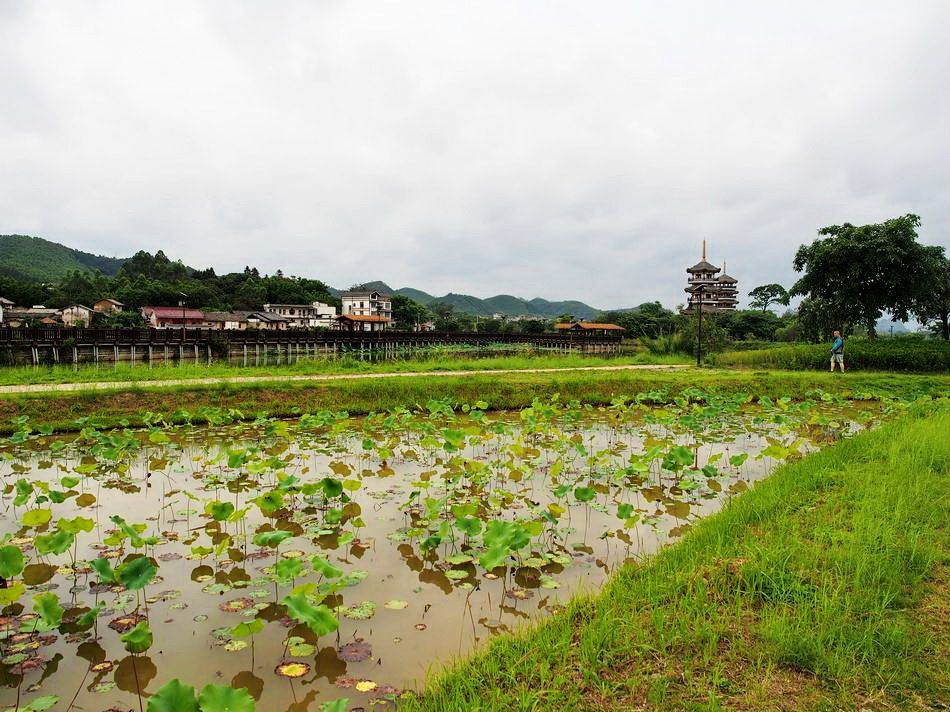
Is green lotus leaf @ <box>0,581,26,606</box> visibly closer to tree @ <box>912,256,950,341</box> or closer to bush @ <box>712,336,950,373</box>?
bush @ <box>712,336,950,373</box>

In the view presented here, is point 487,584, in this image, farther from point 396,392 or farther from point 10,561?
point 396,392

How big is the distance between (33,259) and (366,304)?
213 ft

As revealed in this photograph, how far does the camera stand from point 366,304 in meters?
88.1

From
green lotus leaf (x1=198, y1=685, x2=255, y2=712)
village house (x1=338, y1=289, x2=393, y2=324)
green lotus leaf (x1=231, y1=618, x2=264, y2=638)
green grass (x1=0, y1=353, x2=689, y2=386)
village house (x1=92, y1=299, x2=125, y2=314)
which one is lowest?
green lotus leaf (x1=231, y1=618, x2=264, y2=638)

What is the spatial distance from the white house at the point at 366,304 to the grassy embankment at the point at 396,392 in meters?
77.0

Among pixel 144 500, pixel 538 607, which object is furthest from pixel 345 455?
pixel 538 607

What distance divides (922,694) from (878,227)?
75.9 ft

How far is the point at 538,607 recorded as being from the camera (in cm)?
295

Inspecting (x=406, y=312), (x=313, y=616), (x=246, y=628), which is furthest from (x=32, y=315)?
(x=313, y=616)

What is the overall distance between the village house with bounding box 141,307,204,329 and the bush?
53.6 m

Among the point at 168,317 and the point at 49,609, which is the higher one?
the point at 168,317

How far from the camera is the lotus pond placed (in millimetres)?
2365

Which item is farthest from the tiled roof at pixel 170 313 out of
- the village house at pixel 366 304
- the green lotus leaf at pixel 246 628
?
the green lotus leaf at pixel 246 628

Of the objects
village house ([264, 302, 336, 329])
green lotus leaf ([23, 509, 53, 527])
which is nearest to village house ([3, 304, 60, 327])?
village house ([264, 302, 336, 329])
